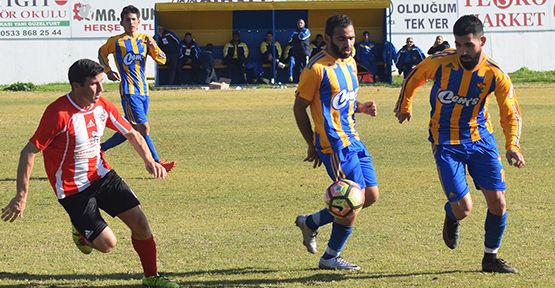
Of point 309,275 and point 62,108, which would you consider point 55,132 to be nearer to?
point 62,108

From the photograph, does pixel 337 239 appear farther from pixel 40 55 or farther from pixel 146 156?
pixel 40 55

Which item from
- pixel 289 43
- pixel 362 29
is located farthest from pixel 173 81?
pixel 362 29

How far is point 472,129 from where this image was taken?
322 inches

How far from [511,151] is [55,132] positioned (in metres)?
3.26

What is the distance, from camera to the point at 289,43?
3322 cm

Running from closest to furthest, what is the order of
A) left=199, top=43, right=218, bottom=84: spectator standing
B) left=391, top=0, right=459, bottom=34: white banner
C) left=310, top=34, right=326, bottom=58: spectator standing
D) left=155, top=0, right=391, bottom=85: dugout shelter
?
left=199, top=43, right=218, bottom=84: spectator standing < left=310, top=34, right=326, bottom=58: spectator standing < left=155, top=0, right=391, bottom=85: dugout shelter < left=391, top=0, right=459, bottom=34: white banner

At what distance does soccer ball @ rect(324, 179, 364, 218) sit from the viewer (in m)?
7.86

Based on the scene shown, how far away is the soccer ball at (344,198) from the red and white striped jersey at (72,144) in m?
1.61

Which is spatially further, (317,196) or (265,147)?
(265,147)

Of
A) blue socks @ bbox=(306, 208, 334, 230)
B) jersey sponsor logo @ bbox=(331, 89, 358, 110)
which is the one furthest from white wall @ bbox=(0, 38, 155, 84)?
jersey sponsor logo @ bbox=(331, 89, 358, 110)

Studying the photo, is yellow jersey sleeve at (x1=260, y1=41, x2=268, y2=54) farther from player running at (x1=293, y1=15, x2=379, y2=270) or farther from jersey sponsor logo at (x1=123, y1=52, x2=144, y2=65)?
player running at (x1=293, y1=15, x2=379, y2=270)

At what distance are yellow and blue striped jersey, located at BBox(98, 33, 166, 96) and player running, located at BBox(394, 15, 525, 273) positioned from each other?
6.81 metres

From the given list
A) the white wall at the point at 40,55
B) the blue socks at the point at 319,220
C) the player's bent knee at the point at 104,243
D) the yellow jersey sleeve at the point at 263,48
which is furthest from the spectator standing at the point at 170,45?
the player's bent knee at the point at 104,243

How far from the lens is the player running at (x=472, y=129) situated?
8.03 m
